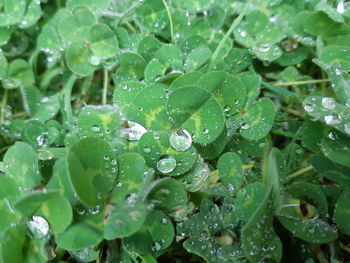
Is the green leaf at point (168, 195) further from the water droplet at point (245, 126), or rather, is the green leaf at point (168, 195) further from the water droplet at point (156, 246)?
the water droplet at point (245, 126)

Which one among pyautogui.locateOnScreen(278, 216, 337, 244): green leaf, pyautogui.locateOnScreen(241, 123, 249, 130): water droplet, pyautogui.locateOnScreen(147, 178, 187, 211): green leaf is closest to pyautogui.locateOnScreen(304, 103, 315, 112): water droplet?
pyautogui.locateOnScreen(241, 123, 249, 130): water droplet

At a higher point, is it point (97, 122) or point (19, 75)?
point (97, 122)

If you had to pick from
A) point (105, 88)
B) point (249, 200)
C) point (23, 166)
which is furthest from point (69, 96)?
point (249, 200)

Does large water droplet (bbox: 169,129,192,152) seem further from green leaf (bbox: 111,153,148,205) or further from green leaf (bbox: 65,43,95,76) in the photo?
green leaf (bbox: 65,43,95,76)

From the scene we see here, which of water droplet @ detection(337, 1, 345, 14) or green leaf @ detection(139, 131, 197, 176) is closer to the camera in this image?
green leaf @ detection(139, 131, 197, 176)

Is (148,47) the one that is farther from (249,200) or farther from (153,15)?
(249,200)

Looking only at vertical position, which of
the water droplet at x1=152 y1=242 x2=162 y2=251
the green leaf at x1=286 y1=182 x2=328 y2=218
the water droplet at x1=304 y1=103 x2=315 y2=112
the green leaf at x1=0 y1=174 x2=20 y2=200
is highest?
the water droplet at x1=304 y1=103 x2=315 y2=112
